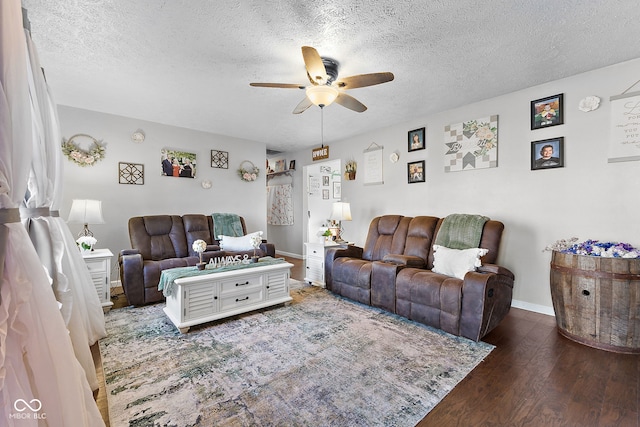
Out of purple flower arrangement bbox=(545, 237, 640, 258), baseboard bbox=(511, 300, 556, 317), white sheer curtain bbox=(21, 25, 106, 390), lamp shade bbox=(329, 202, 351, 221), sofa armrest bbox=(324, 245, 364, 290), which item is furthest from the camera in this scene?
lamp shade bbox=(329, 202, 351, 221)

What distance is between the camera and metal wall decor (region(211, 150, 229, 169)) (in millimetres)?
4848

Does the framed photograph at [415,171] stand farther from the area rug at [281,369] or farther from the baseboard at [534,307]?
the area rug at [281,369]

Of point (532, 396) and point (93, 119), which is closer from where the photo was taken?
point (532, 396)

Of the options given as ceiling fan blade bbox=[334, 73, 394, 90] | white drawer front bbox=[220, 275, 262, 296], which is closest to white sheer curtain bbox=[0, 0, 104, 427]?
white drawer front bbox=[220, 275, 262, 296]

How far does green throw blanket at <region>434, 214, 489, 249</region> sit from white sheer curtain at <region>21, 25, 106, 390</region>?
3254 mm

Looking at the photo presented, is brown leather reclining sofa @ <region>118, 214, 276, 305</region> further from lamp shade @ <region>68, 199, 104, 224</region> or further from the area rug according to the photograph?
lamp shade @ <region>68, 199, 104, 224</region>

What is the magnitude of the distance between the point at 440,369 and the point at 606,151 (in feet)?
8.47

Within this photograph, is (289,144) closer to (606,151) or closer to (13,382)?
(606,151)

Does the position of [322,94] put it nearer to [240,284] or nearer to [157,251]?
[240,284]

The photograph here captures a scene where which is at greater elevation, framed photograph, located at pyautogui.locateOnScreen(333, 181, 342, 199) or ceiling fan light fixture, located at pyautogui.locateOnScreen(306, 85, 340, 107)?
ceiling fan light fixture, located at pyautogui.locateOnScreen(306, 85, 340, 107)

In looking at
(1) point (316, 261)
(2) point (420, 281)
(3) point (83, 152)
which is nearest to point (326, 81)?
(2) point (420, 281)

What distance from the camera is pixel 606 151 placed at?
→ 2627 millimetres

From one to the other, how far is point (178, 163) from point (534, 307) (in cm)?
516

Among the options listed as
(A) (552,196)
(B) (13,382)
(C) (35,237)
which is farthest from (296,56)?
(A) (552,196)
